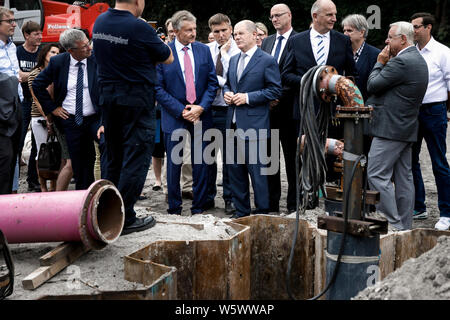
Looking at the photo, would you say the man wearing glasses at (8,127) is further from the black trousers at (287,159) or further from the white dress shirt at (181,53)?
the black trousers at (287,159)

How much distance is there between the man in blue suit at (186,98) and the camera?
6141 millimetres

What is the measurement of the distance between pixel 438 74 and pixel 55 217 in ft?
14.3

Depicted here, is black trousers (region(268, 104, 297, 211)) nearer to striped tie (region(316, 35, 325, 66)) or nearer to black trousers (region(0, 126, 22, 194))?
striped tie (region(316, 35, 325, 66))

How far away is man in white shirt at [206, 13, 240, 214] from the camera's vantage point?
670 centimetres

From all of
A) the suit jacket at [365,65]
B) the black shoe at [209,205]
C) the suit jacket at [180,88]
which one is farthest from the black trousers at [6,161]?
the suit jacket at [365,65]

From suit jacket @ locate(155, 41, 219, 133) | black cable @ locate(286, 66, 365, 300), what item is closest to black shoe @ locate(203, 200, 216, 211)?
suit jacket @ locate(155, 41, 219, 133)

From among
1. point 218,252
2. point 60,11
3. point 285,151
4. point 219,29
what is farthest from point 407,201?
point 60,11

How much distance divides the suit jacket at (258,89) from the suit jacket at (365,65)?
1.08 m

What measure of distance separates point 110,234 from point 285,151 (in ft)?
9.41

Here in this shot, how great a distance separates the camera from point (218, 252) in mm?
4441

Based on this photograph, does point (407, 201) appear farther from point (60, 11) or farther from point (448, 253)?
point (60, 11)

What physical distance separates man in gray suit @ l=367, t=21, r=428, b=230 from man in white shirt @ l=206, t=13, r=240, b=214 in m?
1.89

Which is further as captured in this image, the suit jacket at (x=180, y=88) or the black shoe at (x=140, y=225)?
the suit jacket at (x=180, y=88)

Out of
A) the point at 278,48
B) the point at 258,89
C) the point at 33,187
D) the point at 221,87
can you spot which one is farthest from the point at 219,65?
the point at 33,187
